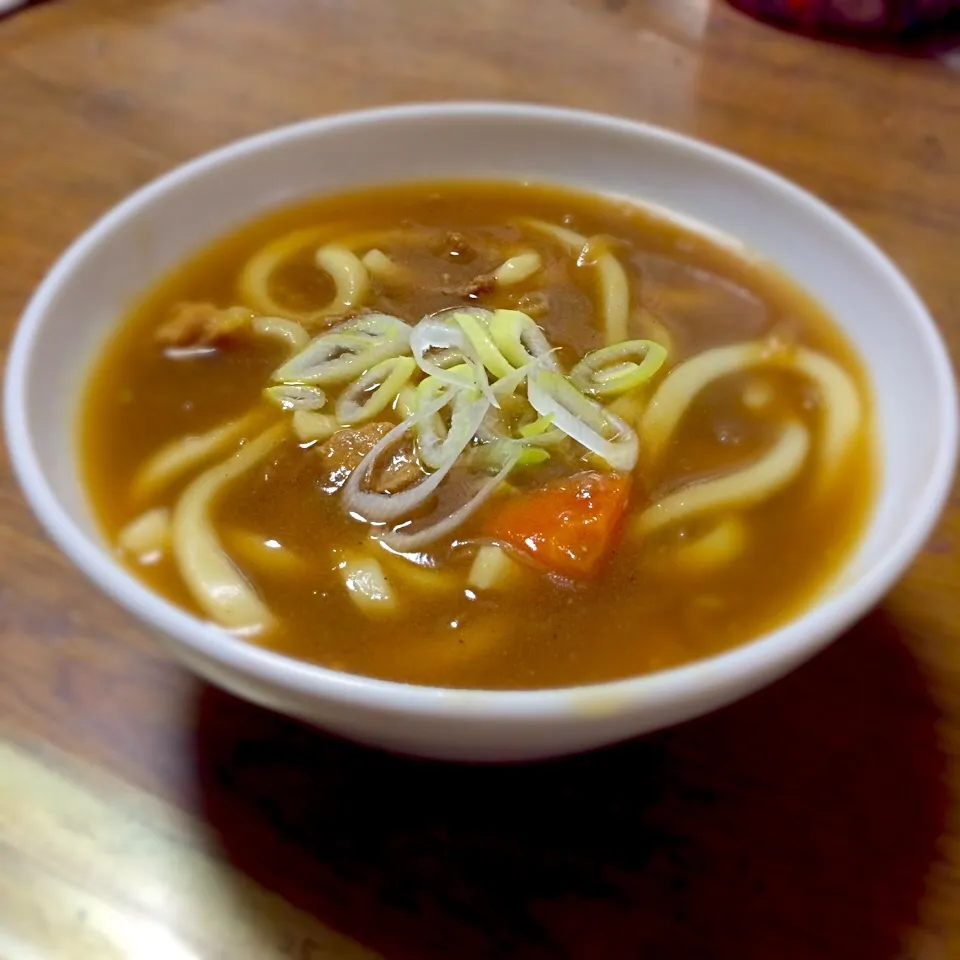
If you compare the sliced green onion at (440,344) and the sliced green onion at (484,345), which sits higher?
the sliced green onion at (484,345)

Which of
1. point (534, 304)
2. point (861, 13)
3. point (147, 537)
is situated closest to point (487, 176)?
point (534, 304)

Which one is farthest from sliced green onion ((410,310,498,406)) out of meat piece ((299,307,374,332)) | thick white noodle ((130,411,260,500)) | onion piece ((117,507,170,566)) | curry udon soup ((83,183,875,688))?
onion piece ((117,507,170,566))

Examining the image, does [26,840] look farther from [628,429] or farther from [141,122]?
[141,122]

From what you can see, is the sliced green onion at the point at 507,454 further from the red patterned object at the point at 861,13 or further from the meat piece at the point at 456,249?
the red patterned object at the point at 861,13

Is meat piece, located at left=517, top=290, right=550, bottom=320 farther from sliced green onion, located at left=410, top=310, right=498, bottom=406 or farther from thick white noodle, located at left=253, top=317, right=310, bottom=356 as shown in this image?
thick white noodle, located at left=253, top=317, right=310, bottom=356

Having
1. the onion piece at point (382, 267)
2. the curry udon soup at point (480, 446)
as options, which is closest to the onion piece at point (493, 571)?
the curry udon soup at point (480, 446)

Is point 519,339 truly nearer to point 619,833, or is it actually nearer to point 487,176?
point 487,176
